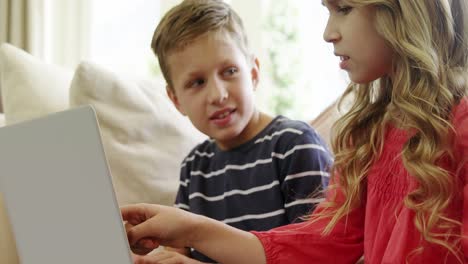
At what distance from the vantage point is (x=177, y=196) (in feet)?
5.24

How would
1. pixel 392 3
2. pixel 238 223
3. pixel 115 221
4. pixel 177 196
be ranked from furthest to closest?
pixel 177 196, pixel 238 223, pixel 392 3, pixel 115 221

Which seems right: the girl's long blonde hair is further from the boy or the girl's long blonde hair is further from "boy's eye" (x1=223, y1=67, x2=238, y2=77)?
"boy's eye" (x1=223, y1=67, x2=238, y2=77)

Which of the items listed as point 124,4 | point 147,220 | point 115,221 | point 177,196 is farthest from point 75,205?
point 124,4

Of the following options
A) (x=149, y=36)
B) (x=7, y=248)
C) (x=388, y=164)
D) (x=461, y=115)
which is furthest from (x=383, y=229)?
(x=149, y=36)

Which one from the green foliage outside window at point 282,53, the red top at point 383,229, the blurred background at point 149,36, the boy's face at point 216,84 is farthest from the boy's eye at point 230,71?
the green foliage outside window at point 282,53

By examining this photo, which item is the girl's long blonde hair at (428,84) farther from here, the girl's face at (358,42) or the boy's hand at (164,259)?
the boy's hand at (164,259)

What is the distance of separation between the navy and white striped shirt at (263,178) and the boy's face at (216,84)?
0.07 m

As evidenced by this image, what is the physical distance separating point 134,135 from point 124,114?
0.06m

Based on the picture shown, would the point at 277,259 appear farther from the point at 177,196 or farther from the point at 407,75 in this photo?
the point at 177,196

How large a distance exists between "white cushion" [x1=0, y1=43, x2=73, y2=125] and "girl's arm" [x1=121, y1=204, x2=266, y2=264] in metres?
0.72

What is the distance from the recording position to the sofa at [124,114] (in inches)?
63.2

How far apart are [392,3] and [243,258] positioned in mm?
484

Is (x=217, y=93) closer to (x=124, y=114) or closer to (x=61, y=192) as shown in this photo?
(x=124, y=114)

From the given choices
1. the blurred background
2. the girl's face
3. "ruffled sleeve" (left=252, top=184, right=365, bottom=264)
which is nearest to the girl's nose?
the girl's face
